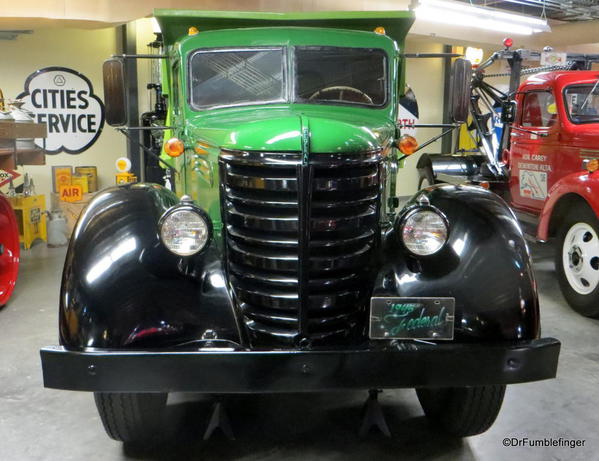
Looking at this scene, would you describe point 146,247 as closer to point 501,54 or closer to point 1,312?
point 1,312

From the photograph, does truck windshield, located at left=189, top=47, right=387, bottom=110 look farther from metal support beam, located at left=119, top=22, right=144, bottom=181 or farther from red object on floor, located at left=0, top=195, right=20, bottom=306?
metal support beam, located at left=119, top=22, right=144, bottom=181

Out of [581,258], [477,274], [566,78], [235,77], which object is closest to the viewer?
[477,274]

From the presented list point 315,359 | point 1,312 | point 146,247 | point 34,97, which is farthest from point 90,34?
point 315,359

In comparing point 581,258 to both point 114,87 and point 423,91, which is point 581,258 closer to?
point 114,87

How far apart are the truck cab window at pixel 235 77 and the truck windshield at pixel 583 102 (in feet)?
12.0

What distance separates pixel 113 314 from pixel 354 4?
7435mm

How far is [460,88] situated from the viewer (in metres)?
3.39

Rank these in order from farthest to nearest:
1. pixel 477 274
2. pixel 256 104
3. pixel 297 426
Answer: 1. pixel 256 104
2. pixel 297 426
3. pixel 477 274

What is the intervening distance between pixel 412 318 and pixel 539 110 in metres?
4.74

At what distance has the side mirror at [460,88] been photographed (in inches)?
131

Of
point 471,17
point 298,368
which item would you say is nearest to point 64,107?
point 471,17

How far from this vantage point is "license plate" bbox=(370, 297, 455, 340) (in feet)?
7.20

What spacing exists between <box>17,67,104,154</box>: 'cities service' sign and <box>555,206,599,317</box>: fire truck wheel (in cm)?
613

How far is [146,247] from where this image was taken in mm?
2330
